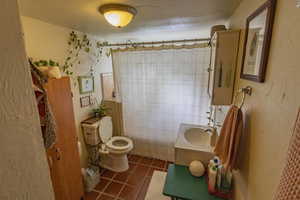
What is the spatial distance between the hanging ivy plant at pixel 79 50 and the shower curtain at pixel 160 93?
0.38 m

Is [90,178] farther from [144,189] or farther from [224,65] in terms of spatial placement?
[224,65]

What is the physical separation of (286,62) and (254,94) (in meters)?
0.33

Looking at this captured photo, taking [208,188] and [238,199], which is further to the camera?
[208,188]

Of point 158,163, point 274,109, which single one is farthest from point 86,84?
point 274,109

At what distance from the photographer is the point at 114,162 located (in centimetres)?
253

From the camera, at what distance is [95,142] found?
7.61 ft

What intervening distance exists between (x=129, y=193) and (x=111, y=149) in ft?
2.29

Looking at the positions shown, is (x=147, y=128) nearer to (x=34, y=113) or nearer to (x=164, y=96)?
(x=164, y=96)

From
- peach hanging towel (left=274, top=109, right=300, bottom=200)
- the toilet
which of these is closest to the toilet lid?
the toilet

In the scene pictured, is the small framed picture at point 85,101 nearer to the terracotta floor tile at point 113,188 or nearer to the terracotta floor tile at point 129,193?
the terracotta floor tile at point 113,188

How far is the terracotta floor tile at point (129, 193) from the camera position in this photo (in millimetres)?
2037

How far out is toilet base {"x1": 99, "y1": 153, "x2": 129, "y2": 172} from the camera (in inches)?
98.8

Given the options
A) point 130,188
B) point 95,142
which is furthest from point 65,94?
point 130,188

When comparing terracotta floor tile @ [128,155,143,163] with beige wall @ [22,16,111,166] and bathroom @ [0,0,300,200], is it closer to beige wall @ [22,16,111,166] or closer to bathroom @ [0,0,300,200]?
bathroom @ [0,0,300,200]
